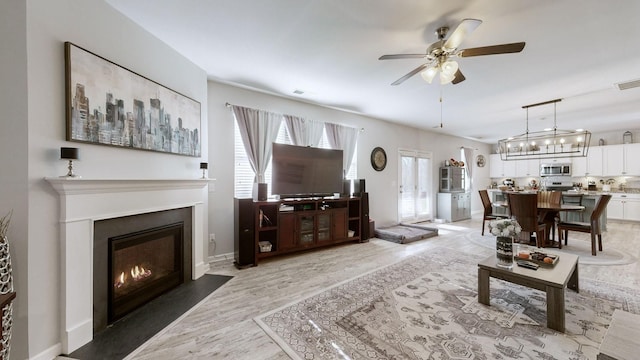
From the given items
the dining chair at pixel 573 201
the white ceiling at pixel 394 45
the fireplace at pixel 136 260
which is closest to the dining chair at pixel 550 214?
the dining chair at pixel 573 201

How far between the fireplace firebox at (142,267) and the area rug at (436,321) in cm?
124

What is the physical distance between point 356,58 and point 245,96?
6.23 feet

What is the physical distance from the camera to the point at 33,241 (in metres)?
1.59

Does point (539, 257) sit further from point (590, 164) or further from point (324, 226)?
point (590, 164)

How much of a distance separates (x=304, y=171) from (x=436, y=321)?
2735mm

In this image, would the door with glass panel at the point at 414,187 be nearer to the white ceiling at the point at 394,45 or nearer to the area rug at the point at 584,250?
the area rug at the point at 584,250

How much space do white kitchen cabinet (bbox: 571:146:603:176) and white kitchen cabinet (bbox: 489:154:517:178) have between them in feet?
5.09

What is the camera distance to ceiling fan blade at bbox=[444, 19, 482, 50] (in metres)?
1.75

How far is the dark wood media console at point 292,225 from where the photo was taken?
3.42 m

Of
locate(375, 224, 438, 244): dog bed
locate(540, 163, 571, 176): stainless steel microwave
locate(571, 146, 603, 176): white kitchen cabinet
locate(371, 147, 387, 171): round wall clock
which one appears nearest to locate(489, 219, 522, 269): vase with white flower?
locate(375, 224, 438, 244): dog bed

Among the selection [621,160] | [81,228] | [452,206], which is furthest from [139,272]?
[621,160]

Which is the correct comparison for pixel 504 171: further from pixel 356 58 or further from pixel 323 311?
pixel 323 311

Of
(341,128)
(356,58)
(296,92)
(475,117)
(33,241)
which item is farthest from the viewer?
(475,117)

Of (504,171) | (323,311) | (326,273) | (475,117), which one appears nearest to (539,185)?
(504,171)
